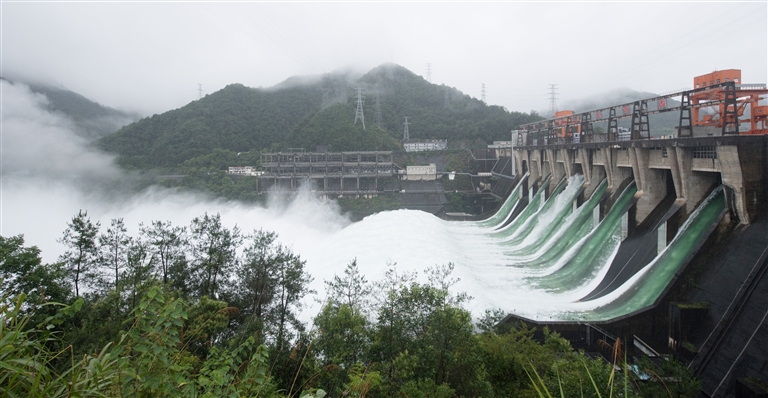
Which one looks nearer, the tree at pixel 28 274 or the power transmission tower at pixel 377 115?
the tree at pixel 28 274

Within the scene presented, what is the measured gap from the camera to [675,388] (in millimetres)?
5371

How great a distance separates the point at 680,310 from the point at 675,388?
139 inches

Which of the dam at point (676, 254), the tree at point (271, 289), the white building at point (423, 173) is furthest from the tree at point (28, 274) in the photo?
the white building at point (423, 173)

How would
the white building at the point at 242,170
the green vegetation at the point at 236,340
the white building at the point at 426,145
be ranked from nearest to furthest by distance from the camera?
the green vegetation at the point at 236,340, the white building at the point at 242,170, the white building at the point at 426,145

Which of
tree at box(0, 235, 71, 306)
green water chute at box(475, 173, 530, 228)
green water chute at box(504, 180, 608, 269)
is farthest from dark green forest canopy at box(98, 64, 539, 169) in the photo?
tree at box(0, 235, 71, 306)

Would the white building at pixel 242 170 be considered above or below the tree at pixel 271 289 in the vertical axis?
above

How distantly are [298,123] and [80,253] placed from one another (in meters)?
44.3

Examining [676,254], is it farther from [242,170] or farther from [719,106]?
[242,170]

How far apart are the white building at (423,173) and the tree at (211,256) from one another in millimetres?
27855

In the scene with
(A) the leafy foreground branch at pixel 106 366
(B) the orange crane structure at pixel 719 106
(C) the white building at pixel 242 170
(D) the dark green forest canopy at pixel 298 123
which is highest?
(D) the dark green forest canopy at pixel 298 123

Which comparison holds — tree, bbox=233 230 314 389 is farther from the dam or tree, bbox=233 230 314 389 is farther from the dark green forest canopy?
the dark green forest canopy

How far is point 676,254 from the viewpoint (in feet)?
33.0

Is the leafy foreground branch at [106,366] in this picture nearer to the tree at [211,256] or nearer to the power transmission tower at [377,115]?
the tree at [211,256]

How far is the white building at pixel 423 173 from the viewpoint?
121 feet
